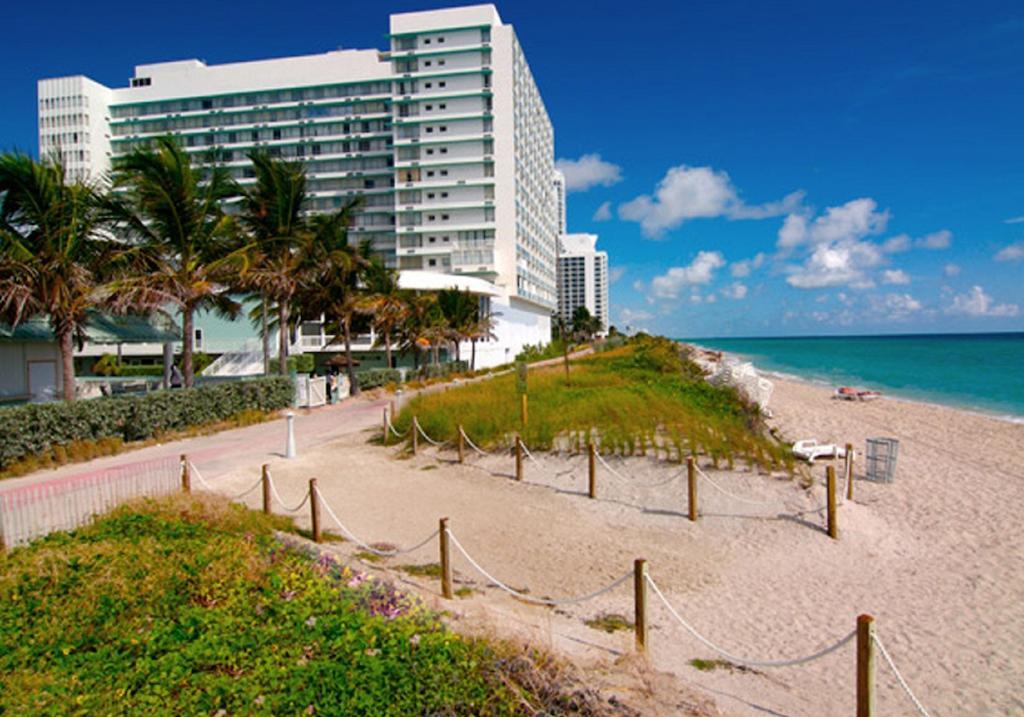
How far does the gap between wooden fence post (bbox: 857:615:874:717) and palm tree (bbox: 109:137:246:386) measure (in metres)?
17.4

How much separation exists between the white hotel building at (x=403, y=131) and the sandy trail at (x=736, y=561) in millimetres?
36018

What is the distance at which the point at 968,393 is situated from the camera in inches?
1443

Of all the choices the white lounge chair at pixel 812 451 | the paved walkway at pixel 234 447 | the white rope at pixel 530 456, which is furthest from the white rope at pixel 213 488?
the white lounge chair at pixel 812 451

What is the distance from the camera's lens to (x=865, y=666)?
4.04 meters

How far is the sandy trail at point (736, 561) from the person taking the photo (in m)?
5.44

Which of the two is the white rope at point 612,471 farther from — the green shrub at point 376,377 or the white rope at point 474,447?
the green shrub at point 376,377

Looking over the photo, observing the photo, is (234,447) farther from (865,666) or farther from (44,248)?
(865,666)

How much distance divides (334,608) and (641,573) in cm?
278

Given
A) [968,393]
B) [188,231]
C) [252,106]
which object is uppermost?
[252,106]

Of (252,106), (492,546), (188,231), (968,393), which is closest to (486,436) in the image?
(492,546)

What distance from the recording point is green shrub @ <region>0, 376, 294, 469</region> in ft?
39.2

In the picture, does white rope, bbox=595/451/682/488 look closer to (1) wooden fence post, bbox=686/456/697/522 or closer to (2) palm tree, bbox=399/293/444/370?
(1) wooden fence post, bbox=686/456/697/522

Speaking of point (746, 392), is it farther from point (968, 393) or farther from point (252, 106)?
point (252, 106)

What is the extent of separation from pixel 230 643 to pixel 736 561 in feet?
21.1
